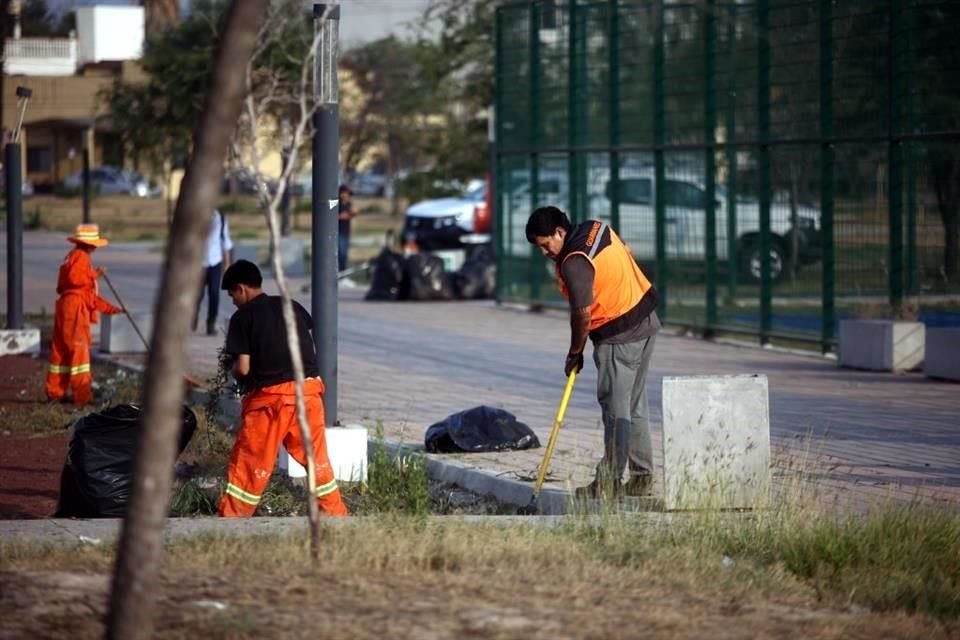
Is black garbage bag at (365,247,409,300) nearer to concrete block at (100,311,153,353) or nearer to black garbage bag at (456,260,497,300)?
black garbage bag at (456,260,497,300)

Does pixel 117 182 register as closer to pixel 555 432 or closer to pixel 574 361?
pixel 574 361

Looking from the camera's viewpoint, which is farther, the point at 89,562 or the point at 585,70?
the point at 585,70

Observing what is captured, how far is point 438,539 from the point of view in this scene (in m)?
7.14

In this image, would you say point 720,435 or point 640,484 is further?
point 640,484

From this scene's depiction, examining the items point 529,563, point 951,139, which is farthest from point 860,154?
point 529,563

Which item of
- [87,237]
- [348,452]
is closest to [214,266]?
[87,237]

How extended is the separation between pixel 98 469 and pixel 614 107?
12635 millimetres

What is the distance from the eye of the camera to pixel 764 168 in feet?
58.1

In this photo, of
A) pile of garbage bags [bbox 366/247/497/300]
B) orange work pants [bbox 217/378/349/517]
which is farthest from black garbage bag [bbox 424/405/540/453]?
pile of garbage bags [bbox 366/247/497/300]

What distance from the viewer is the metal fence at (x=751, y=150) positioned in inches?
609

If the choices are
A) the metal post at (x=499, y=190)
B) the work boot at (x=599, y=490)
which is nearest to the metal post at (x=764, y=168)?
the metal post at (x=499, y=190)

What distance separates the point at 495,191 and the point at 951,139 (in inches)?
393

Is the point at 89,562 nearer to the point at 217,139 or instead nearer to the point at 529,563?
the point at 529,563

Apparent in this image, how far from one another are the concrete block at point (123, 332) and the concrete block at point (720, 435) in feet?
33.7
